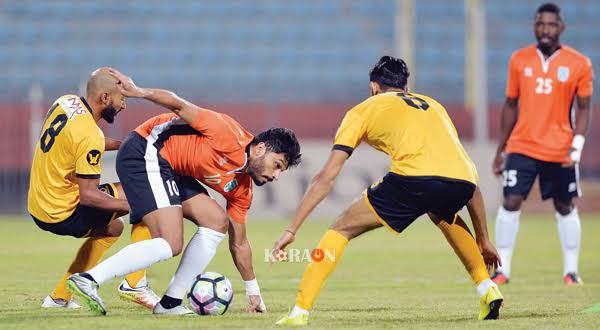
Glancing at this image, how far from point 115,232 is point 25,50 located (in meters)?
19.9

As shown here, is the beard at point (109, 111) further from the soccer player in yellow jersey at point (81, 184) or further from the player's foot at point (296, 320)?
the player's foot at point (296, 320)

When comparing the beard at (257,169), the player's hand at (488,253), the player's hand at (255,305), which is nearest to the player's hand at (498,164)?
the player's hand at (488,253)

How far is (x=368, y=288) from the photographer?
9812mm

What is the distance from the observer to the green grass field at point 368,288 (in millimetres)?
6891

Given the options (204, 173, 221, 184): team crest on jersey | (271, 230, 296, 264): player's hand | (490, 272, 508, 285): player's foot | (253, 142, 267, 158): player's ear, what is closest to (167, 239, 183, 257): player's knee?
(204, 173, 221, 184): team crest on jersey

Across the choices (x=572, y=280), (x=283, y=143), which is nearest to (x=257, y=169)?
(x=283, y=143)

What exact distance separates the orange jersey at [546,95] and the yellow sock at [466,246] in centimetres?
367

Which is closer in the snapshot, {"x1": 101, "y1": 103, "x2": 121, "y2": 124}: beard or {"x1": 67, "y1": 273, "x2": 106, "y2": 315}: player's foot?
{"x1": 67, "y1": 273, "x2": 106, "y2": 315}: player's foot

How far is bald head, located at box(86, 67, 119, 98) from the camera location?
746 cm

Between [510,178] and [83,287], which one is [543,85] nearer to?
[510,178]

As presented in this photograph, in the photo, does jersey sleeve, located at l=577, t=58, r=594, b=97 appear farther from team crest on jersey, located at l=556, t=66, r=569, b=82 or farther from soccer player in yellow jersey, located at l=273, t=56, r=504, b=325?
soccer player in yellow jersey, located at l=273, t=56, r=504, b=325

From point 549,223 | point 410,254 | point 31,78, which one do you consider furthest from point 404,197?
point 31,78

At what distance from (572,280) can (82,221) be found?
500 centimetres

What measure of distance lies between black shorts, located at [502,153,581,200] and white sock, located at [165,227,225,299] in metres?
4.12
